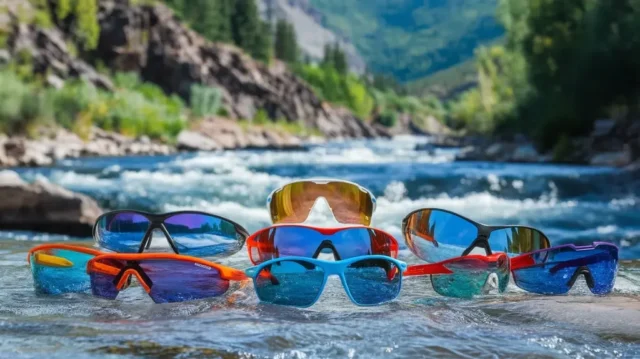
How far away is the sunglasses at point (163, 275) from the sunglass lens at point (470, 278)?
650 mm

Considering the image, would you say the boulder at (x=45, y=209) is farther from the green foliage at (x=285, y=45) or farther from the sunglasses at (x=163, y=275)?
the green foliage at (x=285, y=45)

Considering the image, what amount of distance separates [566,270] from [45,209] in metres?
5.67

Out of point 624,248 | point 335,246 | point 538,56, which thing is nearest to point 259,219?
point 624,248

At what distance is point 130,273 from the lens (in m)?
2.03

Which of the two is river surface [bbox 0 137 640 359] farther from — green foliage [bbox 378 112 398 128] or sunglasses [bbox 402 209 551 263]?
green foliage [bbox 378 112 398 128]

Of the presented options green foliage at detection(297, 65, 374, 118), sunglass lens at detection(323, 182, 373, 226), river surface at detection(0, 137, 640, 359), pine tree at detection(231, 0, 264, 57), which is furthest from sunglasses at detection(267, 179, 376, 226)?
green foliage at detection(297, 65, 374, 118)

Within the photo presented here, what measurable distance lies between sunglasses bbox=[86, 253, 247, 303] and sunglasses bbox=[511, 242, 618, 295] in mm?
959

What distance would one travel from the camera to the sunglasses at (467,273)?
7.02 feet

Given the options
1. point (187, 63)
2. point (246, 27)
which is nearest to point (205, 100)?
point (187, 63)

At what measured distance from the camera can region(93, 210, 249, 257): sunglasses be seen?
254 centimetres

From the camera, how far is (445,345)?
66.0 inches

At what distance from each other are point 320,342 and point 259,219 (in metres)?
8.78

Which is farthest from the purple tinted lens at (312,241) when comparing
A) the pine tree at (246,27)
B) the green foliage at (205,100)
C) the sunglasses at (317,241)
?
the pine tree at (246,27)

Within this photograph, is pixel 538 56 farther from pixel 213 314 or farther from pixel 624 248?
pixel 213 314
